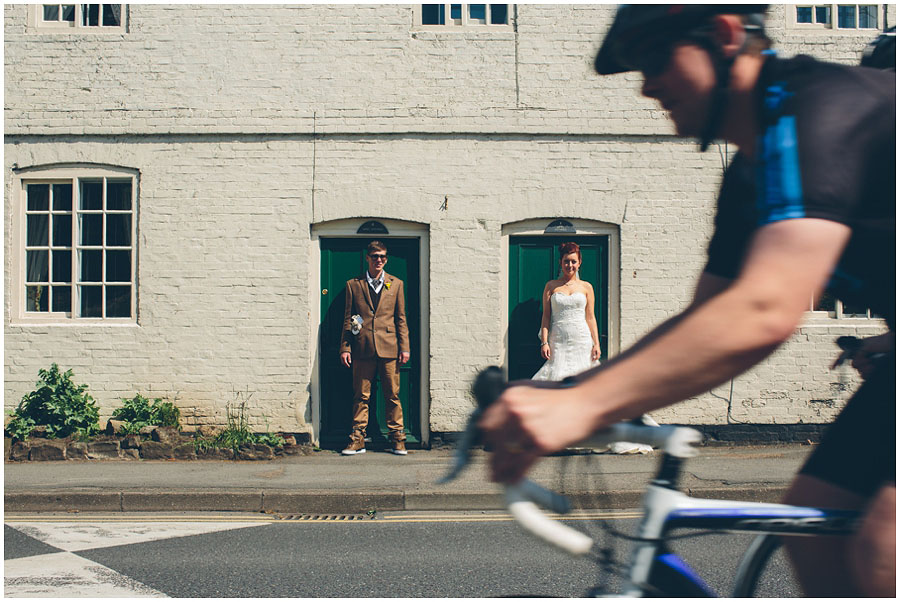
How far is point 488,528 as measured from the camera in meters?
6.74

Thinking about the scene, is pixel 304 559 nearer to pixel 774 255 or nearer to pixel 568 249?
pixel 774 255

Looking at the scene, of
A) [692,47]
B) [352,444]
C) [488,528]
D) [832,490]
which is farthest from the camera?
[352,444]

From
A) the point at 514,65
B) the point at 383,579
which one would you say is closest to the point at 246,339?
the point at 514,65

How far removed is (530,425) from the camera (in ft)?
4.19

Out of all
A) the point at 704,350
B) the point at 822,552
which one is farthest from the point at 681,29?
the point at 822,552

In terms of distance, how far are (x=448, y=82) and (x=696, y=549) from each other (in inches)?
279

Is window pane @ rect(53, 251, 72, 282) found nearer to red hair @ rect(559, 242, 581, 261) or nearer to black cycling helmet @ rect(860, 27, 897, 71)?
red hair @ rect(559, 242, 581, 261)

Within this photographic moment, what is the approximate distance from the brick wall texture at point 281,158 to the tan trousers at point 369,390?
75 centimetres

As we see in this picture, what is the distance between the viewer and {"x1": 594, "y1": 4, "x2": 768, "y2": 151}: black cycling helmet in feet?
4.66

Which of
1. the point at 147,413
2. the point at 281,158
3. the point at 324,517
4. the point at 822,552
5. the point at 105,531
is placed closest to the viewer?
the point at 822,552

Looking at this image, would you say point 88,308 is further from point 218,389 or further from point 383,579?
point 383,579

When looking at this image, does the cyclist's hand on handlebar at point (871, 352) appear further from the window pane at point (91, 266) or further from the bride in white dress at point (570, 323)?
the window pane at point (91, 266)

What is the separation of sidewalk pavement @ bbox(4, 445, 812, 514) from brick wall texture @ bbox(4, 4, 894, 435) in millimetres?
1416

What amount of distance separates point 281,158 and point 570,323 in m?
4.16
